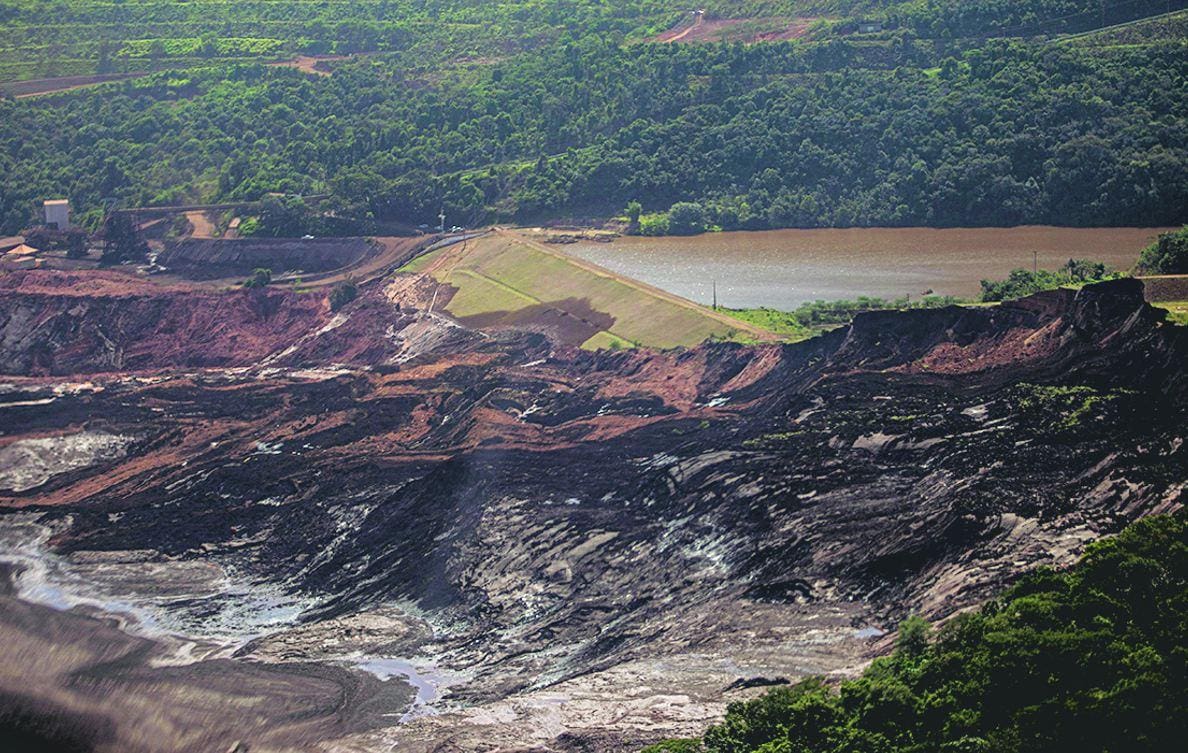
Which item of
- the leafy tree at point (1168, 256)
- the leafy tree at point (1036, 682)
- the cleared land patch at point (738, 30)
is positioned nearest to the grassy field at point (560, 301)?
the leafy tree at point (1168, 256)

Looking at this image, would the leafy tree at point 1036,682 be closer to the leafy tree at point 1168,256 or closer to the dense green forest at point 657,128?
the leafy tree at point 1168,256

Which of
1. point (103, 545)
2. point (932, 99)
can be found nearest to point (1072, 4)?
point (932, 99)

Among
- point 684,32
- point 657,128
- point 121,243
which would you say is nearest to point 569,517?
point 121,243

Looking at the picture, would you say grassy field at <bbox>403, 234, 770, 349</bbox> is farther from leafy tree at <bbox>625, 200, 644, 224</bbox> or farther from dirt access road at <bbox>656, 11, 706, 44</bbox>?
dirt access road at <bbox>656, 11, 706, 44</bbox>

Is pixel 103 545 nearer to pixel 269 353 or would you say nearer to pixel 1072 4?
pixel 269 353

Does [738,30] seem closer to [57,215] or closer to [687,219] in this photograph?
[687,219]

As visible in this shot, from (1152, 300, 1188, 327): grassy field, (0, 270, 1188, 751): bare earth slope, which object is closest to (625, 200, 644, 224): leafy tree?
(0, 270, 1188, 751): bare earth slope
